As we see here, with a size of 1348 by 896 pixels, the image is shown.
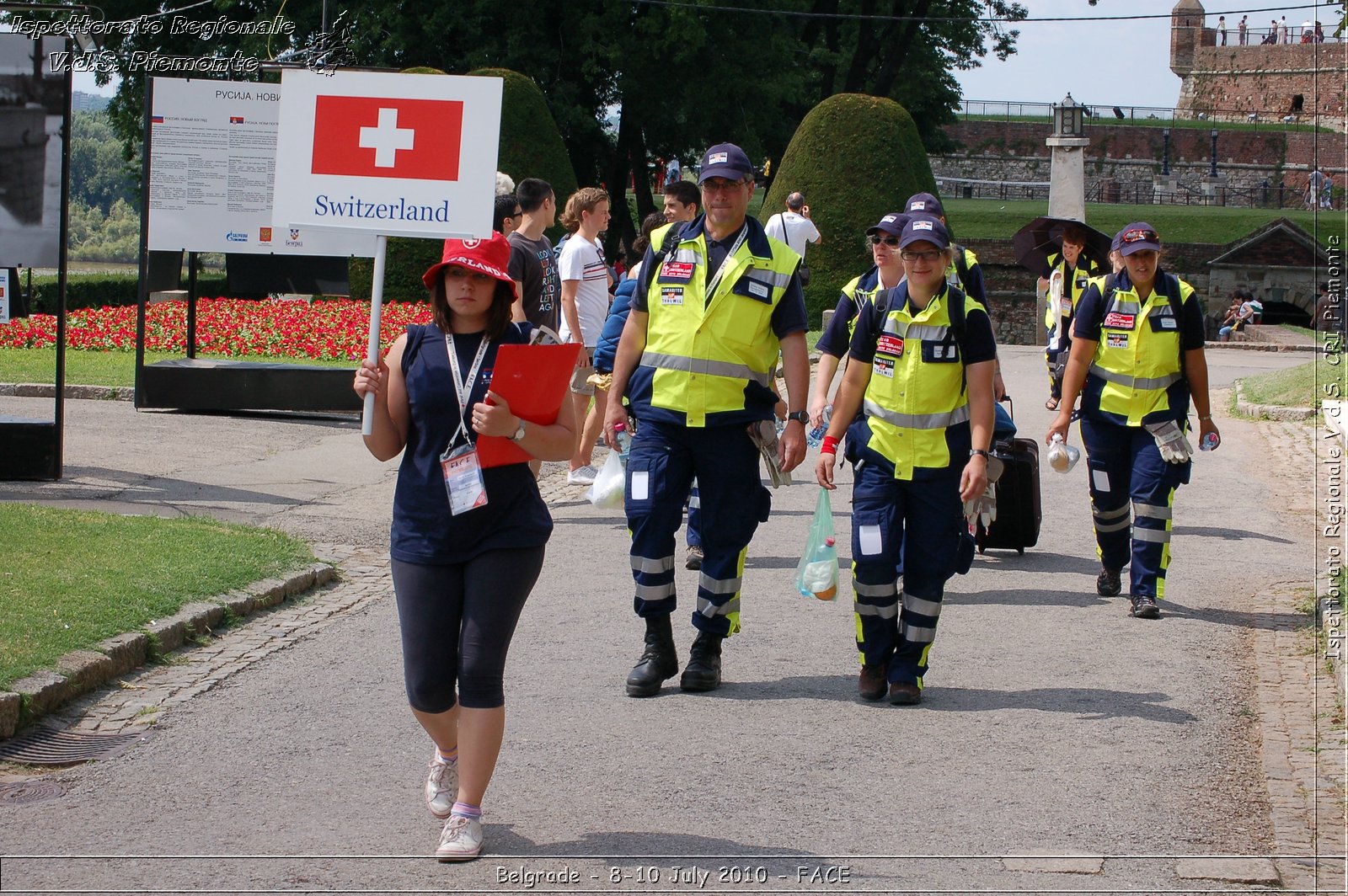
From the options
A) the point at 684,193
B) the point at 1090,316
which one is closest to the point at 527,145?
the point at 684,193

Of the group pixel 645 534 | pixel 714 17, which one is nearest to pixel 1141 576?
pixel 645 534

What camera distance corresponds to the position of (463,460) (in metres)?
4.66

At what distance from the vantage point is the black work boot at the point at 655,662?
6.49 meters

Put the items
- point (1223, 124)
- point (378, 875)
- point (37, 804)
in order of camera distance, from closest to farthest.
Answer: point (378, 875)
point (37, 804)
point (1223, 124)

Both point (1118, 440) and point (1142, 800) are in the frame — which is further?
point (1118, 440)

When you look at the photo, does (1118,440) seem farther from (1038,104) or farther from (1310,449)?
(1038,104)

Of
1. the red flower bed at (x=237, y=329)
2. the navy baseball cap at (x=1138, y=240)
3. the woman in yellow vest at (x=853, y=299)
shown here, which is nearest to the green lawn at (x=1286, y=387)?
the navy baseball cap at (x=1138, y=240)

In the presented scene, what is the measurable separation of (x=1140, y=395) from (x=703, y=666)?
3.07 metres

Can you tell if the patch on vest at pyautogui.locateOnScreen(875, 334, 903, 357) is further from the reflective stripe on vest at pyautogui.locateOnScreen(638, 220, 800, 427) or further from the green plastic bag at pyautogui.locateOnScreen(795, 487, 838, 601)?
the green plastic bag at pyautogui.locateOnScreen(795, 487, 838, 601)

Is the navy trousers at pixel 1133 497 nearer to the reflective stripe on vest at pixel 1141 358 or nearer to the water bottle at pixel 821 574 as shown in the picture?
the reflective stripe on vest at pixel 1141 358

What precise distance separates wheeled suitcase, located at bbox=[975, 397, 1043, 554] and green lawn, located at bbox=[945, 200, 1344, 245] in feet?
127

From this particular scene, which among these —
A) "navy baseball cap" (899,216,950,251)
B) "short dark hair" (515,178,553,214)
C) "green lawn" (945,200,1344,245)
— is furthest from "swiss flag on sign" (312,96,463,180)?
"green lawn" (945,200,1344,245)

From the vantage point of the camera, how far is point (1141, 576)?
322 inches

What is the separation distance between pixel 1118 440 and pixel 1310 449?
305 inches
